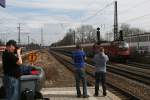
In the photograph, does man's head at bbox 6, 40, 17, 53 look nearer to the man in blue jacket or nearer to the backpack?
the backpack

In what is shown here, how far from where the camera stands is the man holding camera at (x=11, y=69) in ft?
31.6

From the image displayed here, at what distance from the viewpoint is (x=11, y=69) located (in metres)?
9.80

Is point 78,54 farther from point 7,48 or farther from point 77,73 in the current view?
point 7,48

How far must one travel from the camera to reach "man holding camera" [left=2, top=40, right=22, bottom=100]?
9625 millimetres

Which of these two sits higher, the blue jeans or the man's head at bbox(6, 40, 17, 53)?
the man's head at bbox(6, 40, 17, 53)

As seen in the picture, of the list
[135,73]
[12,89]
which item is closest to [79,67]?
[12,89]

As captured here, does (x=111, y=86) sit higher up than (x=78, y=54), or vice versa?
(x=78, y=54)

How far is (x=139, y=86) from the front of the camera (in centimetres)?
2148

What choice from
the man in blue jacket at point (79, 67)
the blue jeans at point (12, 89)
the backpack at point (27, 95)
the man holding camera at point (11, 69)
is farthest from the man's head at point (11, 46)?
the man in blue jacket at point (79, 67)

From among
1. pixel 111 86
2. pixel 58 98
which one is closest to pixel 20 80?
pixel 58 98

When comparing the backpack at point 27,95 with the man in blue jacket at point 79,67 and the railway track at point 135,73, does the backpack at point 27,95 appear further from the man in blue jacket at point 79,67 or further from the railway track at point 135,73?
the railway track at point 135,73

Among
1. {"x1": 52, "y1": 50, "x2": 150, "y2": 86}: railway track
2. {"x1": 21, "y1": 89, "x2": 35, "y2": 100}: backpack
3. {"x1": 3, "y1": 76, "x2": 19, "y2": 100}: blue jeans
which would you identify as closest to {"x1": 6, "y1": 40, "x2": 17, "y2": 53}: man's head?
{"x1": 3, "y1": 76, "x2": 19, "y2": 100}: blue jeans

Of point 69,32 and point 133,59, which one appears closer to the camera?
point 133,59

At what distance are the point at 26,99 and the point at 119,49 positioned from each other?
3932 centimetres
